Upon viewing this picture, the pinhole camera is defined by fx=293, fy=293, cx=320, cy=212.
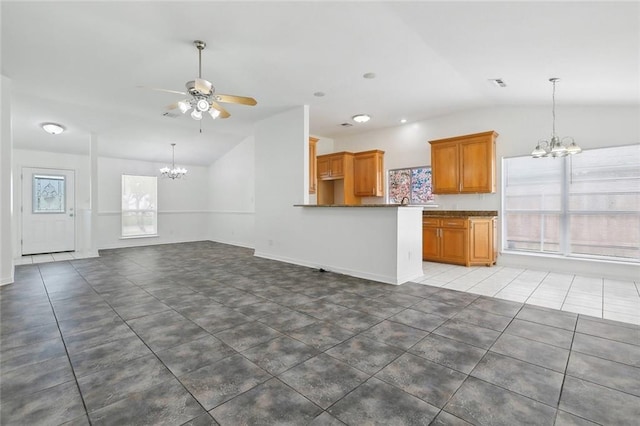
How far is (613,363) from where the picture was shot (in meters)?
2.05

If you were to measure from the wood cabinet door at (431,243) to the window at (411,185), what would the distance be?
2.92 ft

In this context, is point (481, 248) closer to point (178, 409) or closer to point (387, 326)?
point (387, 326)

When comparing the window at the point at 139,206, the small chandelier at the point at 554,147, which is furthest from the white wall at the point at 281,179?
the window at the point at 139,206

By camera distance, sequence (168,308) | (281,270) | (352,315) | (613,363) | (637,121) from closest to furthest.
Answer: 1. (613,363)
2. (352,315)
3. (168,308)
4. (637,121)
5. (281,270)

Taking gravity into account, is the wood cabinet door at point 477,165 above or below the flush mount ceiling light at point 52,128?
below

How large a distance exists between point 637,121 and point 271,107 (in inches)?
225

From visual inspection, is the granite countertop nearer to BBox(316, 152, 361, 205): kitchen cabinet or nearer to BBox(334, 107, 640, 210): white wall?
BBox(334, 107, 640, 210): white wall

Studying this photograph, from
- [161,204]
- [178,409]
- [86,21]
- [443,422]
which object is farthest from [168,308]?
[161,204]

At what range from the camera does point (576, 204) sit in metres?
4.95

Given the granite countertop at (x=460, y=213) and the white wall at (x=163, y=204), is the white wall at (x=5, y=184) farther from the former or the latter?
the granite countertop at (x=460, y=213)

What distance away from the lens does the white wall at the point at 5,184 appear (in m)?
4.01

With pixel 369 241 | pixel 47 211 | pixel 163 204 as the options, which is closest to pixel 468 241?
pixel 369 241

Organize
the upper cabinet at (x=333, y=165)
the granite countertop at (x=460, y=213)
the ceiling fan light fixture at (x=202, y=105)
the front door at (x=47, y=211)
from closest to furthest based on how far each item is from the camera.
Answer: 1. the ceiling fan light fixture at (x=202, y=105)
2. the granite countertop at (x=460, y=213)
3. the front door at (x=47, y=211)
4. the upper cabinet at (x=333, y=165)

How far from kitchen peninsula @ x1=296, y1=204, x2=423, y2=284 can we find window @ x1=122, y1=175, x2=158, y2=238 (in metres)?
5.79
